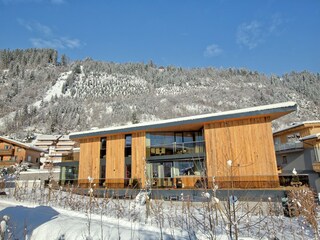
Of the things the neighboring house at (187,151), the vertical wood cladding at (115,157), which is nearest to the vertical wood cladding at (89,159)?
the neighboring house at (187,151)

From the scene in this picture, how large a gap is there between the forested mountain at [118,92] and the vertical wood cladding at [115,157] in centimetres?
4305

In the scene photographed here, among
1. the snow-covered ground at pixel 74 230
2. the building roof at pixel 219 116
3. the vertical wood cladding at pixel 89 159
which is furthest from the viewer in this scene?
the vertical wood cladding at pixel 89 159

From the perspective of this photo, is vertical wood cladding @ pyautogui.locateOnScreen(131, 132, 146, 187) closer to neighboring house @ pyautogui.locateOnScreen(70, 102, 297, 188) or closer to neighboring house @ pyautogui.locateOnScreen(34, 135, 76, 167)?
neighboring house @ pyautogui.locateOnScreen(70, 102, 297, 188)

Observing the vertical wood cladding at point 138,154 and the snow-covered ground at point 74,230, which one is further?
the vertical wood cladding at point 138,154

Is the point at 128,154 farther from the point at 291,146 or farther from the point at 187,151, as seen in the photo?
the point at 291,146

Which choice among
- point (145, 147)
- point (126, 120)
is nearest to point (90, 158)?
point (145, 147)

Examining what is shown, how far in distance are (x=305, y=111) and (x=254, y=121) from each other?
70754mm

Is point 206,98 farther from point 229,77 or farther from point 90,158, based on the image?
point 90,158

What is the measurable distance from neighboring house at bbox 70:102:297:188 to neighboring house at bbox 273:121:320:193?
359 cm

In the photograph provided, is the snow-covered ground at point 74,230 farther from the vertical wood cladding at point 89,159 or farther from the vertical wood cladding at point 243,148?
the vertical wood cladding at point 89,159

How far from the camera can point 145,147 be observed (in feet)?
59.7

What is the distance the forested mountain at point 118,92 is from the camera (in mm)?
71750

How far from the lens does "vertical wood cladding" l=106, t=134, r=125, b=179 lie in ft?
61.4

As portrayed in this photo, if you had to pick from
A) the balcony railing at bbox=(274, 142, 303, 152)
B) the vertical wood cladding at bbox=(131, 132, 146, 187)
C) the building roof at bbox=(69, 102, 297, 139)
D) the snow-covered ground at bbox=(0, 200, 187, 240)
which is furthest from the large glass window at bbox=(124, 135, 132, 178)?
the balcony railing at bbox=(274, 142, 303, 152)
